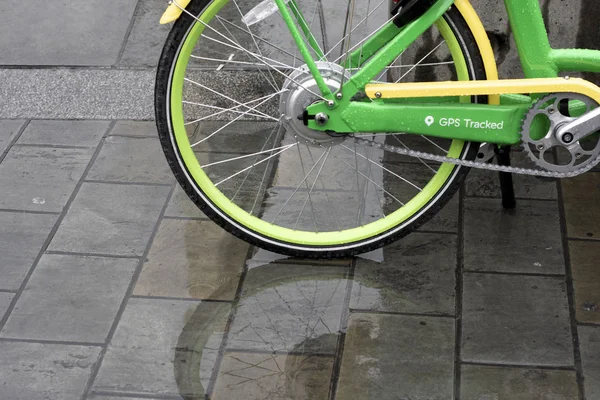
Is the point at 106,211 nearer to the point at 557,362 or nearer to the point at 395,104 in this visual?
the point at 395,104

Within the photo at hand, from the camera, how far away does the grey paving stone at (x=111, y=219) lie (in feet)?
14.3

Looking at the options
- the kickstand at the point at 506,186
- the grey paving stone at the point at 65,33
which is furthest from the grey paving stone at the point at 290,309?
the grey paving stone at the point at 65,33

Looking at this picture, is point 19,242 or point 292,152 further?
point 292,152

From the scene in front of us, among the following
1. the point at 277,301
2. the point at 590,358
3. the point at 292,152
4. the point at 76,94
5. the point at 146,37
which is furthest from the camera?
the point at 146,37

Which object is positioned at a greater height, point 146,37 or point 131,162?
point 146,37

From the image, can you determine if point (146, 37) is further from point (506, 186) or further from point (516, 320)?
point (516, 320)

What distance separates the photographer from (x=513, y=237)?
434cm

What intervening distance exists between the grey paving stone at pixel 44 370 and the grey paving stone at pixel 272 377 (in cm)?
49

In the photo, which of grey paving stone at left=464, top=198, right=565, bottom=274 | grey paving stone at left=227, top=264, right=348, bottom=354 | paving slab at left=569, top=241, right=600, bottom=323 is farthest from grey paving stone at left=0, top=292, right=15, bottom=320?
paving slab at left=569, top=241, right=600, bottom=323

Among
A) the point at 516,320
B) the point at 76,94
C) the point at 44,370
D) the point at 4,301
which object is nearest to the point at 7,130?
the point at 76,94

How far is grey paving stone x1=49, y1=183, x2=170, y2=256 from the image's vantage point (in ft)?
14.3

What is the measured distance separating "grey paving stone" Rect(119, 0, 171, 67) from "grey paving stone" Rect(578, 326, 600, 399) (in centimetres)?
286

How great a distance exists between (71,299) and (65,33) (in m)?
2.32

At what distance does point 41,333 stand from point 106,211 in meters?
0.82
